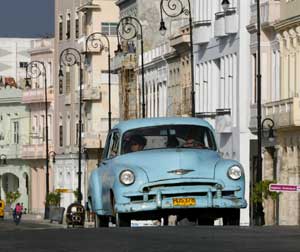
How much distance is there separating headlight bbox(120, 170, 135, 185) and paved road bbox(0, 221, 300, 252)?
216cm

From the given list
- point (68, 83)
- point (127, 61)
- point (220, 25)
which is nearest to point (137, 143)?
point (220, 25)

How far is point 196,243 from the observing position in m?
21.5

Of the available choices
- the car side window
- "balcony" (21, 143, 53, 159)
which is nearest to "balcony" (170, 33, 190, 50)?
"balcony" (21, 143, 53, 159)

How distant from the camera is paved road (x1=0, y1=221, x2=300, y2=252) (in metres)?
20.6

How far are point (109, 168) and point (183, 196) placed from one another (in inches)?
72.8

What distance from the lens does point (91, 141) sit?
108875 millimetres

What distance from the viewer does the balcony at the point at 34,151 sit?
122 m

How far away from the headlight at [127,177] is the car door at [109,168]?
469 millimetres

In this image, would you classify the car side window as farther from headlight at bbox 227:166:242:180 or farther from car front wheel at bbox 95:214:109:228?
headlight at bbox 227:166:242:180

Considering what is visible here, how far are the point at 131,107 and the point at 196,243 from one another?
80388 millimetres

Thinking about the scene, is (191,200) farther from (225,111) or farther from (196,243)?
(225,111)

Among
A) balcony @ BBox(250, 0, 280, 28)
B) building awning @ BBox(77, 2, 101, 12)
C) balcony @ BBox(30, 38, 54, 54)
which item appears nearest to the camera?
balcony @ BBox(250, 0, 280, 28)

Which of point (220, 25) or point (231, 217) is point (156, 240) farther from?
point (220, 25)

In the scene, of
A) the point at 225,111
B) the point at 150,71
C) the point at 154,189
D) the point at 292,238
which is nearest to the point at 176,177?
the point at 154,189
